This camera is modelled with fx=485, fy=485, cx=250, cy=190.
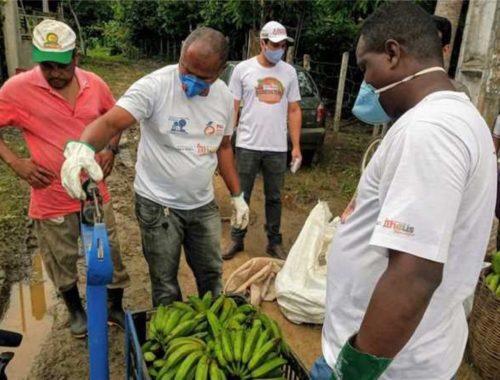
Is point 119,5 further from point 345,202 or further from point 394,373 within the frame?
point 394,373

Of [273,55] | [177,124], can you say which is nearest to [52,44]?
[177,124]

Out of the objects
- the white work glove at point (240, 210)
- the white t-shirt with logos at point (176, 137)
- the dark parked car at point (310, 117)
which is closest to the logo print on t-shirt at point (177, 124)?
the white t-shirt with logos at point (176, 137)

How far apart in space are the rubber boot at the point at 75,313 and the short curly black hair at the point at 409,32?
9.21 ft

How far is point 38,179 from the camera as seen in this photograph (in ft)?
9.78

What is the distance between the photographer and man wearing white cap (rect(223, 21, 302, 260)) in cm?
460

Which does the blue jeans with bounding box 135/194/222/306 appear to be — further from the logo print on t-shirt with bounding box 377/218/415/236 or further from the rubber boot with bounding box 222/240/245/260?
the logo print on t-shirt with bounding box 377/218/415/236

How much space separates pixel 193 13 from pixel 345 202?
50.9ft

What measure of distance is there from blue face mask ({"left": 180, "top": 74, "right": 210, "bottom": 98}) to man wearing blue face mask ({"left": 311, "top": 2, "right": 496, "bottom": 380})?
4.27ft

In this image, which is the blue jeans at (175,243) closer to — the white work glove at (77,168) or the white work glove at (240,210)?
the white work glove at (240,210)

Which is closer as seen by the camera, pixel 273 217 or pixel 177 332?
pixel 177 332

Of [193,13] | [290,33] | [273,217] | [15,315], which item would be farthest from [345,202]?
[193,13]

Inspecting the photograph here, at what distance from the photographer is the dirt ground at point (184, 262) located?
3.31 meters

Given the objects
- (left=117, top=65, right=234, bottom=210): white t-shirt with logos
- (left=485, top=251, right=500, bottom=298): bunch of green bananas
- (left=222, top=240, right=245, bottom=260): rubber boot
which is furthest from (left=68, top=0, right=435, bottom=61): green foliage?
(left=117, top=65, right=234, bottom=210): white t-shirt with logos

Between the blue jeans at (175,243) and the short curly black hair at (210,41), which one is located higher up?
the short curly black hair at (210,41)
